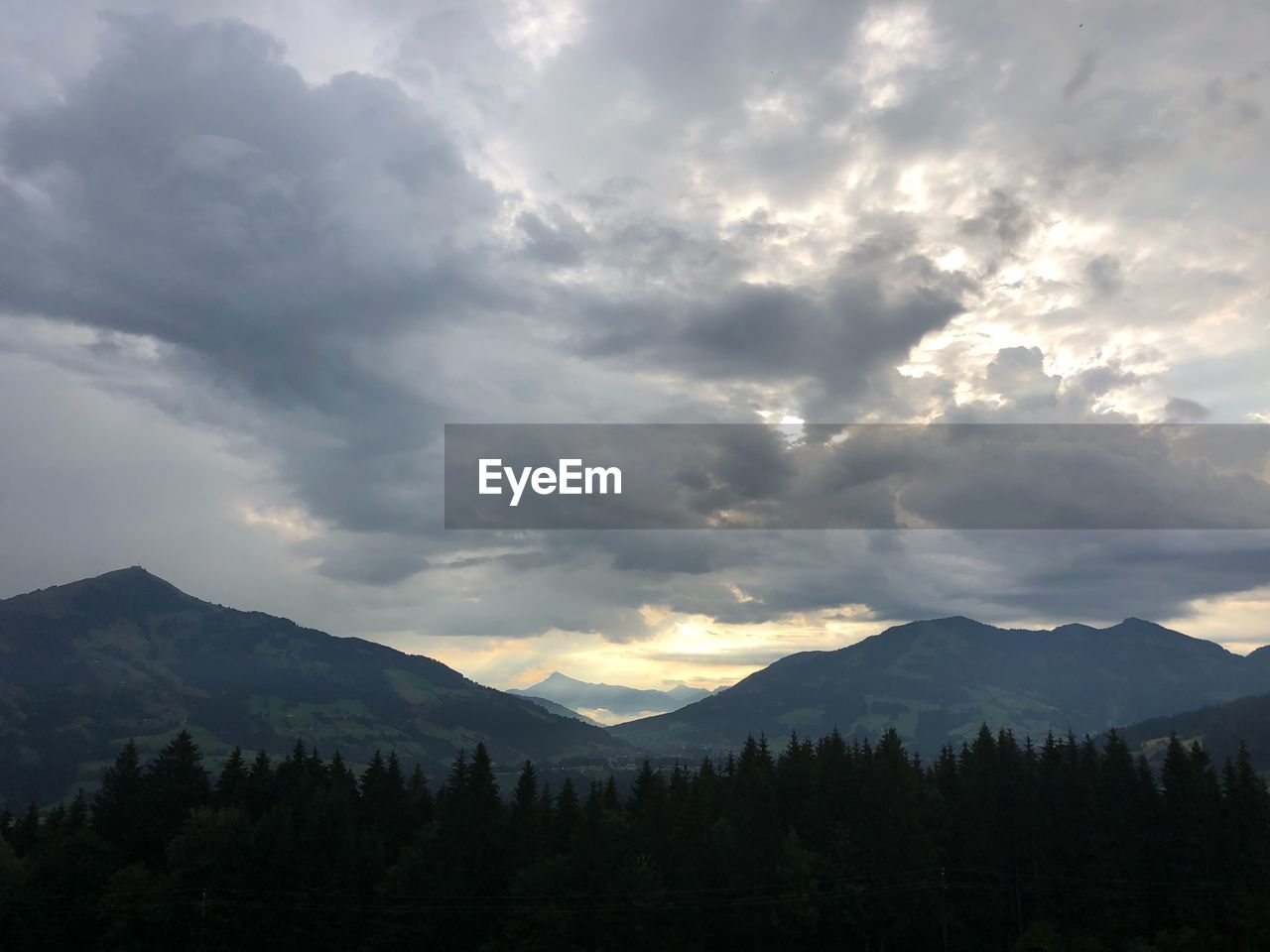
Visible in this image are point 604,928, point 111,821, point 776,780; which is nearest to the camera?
point 604,928

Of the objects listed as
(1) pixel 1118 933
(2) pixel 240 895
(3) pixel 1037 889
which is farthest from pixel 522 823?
(1) pixel 1118 933

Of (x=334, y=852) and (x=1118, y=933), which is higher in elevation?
(x=334, y=852)

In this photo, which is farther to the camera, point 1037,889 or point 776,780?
point 776,780

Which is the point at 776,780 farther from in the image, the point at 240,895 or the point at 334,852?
the point at 240,895

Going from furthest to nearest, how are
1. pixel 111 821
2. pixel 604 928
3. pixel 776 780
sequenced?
pixel 776 780
pixel 111 821
pixel 604 928

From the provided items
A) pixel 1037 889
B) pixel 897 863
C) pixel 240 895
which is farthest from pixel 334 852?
pixel 1037 889

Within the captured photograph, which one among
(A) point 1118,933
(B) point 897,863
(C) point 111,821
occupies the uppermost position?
(C) point 111,821

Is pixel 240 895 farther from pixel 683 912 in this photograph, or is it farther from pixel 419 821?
pixel 683 912
